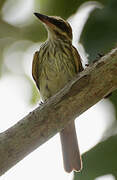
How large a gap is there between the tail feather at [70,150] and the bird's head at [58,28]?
71cm

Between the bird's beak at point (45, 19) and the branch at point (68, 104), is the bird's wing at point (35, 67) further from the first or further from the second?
the branch at point (68, 104)

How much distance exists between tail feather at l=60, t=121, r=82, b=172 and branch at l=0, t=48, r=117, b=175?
72 centimetres

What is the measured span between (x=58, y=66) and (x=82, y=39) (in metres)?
0.76

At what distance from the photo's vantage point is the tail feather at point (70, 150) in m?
2.80

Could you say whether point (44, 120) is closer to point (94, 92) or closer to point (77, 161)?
point (94, 92)

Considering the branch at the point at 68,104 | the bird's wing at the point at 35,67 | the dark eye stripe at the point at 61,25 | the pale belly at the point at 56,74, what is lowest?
the branch at the point at 68,104

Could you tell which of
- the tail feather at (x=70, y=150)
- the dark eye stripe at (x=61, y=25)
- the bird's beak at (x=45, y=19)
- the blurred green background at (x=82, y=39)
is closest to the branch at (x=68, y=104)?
the blurred green background at (x=82, y=39)

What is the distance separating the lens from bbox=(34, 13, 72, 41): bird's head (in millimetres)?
3010

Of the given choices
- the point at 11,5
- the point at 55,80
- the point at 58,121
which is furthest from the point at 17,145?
the point at 11,5

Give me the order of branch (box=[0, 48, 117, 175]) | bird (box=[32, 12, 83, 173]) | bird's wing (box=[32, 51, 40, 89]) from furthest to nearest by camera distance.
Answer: bird's wing (box=[32, 51, 40, 89]) < bird (box=[32, 12, 83, 173]) < branch (box=[0, 48, 117, 175])

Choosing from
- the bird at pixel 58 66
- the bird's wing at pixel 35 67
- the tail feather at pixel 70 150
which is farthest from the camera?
the bird's wing at pixel 35 67

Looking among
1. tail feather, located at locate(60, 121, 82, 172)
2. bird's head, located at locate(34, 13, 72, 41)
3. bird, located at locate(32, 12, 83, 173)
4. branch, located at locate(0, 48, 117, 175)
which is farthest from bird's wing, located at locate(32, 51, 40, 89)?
branch, located at locate(0, 48, 117, 175)

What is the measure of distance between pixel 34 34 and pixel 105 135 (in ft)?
4.36

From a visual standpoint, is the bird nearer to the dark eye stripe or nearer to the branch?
the dark eye stripe
